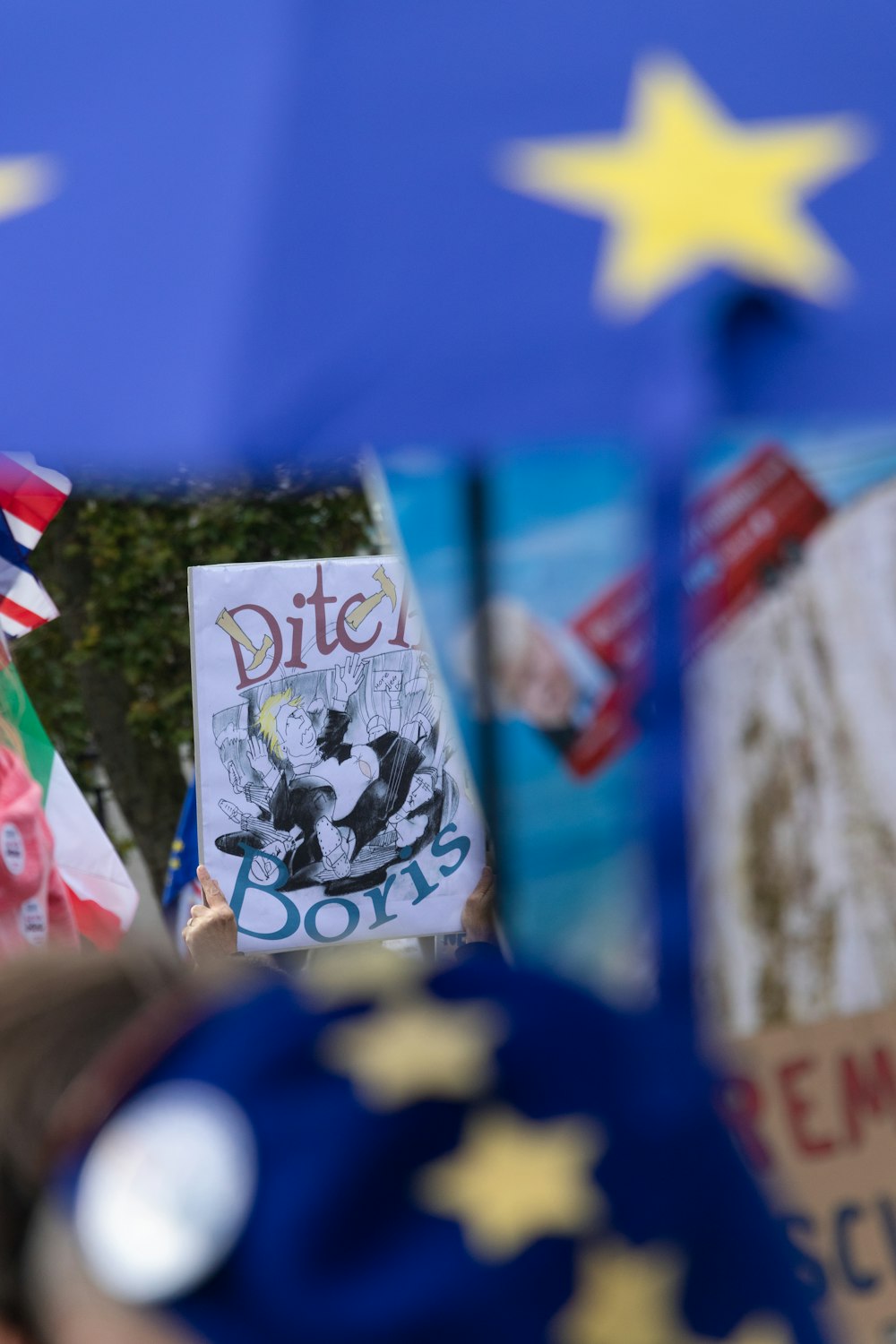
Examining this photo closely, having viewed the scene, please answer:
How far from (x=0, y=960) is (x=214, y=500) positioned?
7999mm

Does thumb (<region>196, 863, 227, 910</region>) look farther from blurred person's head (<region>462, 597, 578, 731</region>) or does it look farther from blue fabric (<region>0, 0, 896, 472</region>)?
blue fabric (<region>0, 0, 896, 472</region>)

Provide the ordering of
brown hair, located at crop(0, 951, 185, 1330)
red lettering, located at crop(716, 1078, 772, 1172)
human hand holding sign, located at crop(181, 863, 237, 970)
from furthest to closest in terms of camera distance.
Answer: human hand holding sign, located at crop(181, 863, 237, 970) < red lettering, located at crop(716, 1078, 772, 1172) < brown hair, located at crop(0, 951, 185, 1330)

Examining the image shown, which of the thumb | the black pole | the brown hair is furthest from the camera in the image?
the thumb

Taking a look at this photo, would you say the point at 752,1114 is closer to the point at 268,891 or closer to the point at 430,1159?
the point at 430,1159

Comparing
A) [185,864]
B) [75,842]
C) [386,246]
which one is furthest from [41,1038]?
[185,864]

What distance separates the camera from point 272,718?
4.43 meters

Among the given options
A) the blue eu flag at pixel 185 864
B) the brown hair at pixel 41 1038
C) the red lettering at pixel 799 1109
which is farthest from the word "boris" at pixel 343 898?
the brown hair at pixel 41 1038

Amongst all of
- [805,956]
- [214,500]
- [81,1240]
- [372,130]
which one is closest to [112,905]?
[805,956]

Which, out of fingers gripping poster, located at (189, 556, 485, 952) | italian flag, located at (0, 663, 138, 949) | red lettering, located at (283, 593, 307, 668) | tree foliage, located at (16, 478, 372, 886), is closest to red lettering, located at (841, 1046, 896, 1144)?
fingers gripping poster, located at (189, 556, 485, 952)

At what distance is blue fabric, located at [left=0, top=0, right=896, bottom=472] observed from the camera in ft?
4.02

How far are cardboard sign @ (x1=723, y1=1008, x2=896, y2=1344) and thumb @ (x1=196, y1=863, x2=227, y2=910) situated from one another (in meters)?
2.15

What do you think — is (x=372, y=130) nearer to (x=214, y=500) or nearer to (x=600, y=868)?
(x=600, y=868)

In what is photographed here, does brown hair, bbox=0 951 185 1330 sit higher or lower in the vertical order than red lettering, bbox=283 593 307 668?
lower

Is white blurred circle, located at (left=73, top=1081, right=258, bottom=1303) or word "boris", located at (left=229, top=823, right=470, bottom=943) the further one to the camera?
word "boris", located at (left=229, top=823, right=470, bottom=943)
